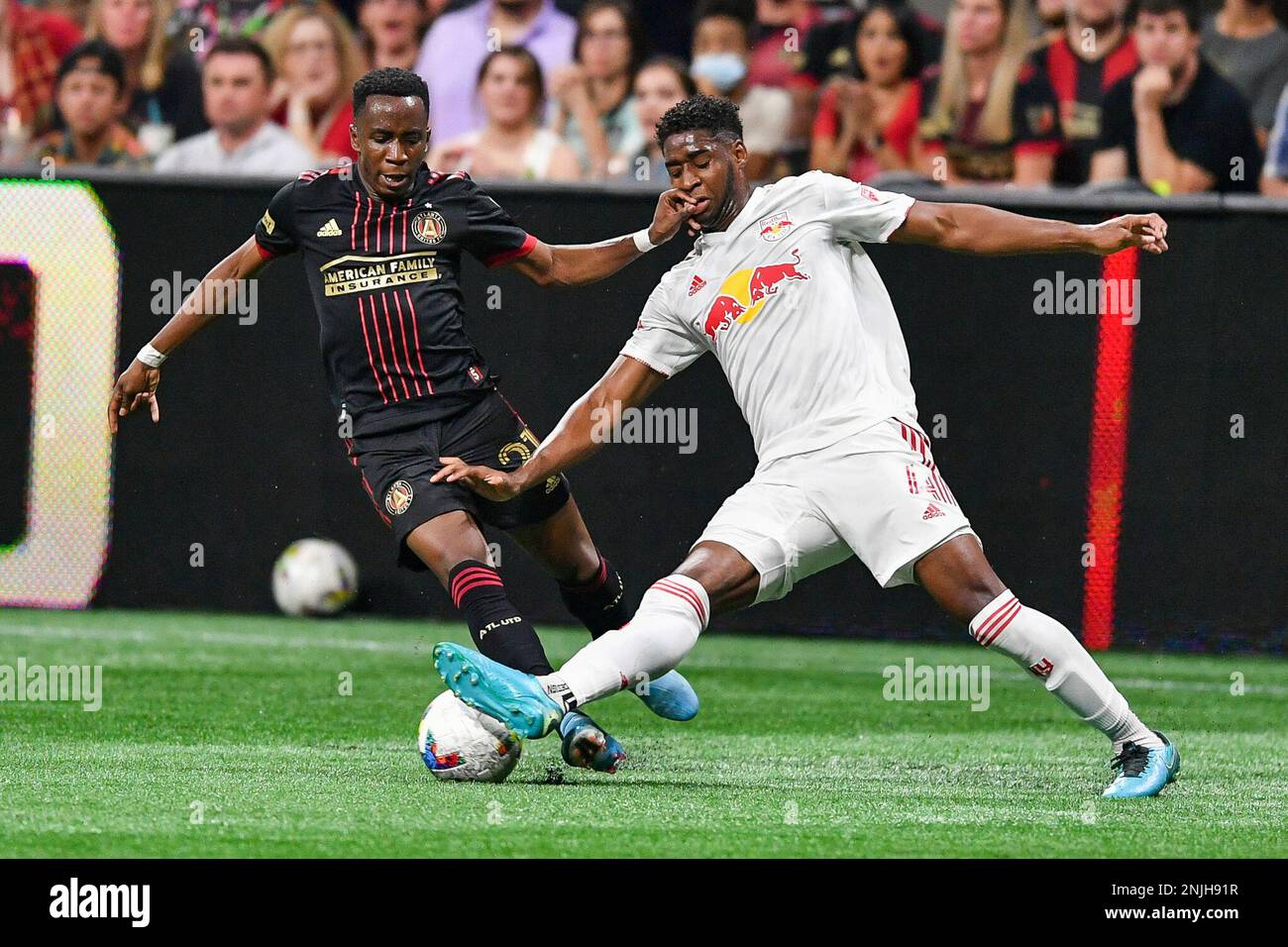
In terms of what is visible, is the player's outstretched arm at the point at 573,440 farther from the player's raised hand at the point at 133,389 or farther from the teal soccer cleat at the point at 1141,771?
the teal soccer cleat at the point at 1141,771

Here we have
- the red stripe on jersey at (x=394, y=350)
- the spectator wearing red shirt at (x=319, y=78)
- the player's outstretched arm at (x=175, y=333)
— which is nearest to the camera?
the red stripe on jersey at (x=394, y=350)

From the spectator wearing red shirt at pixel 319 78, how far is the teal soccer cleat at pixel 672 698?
5.87 m

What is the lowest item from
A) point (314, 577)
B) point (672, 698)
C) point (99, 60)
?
point (314, 577)

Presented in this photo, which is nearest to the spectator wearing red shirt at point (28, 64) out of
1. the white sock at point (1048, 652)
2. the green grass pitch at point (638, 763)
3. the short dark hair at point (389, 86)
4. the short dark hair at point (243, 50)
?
the short dark hair at point (243, 50)

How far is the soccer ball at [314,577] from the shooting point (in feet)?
36.3

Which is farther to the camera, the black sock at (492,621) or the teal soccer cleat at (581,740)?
the black sock at (492,621)

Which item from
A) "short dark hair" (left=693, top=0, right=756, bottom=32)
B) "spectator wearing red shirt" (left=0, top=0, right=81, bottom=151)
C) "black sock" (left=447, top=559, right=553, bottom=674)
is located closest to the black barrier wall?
"short dark hair" (left=693, top=0, right=756, bottom=32)

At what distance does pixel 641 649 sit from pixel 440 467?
118cm

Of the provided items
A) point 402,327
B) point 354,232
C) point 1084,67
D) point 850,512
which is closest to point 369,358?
point 402,327

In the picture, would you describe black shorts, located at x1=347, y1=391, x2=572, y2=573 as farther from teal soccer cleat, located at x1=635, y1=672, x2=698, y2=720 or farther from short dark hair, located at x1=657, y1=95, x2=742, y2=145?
short dark hair, located at x1=657, y1=95, x2=742, y2=145

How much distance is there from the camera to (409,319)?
6984mm

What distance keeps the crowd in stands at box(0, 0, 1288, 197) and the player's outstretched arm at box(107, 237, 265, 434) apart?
399 centimetres

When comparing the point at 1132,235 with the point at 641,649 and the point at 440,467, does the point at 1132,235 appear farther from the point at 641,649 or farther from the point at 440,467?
the point at 440,467
